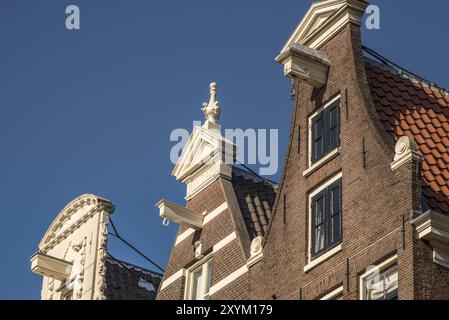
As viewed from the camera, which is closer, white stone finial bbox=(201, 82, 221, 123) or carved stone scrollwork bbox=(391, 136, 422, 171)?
carved stone scrollwork bbox=(391, 136, 422, 171)

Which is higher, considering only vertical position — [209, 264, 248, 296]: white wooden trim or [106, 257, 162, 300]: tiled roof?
[106, 257, 162, 300]: tiled roof

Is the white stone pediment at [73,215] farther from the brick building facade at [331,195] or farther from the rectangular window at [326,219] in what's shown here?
the rectangular window at [326,219]

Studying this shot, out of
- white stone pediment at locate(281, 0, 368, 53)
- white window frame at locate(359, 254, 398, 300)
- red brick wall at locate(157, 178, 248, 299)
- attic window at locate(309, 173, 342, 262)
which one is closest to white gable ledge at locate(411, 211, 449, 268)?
white window frame at locate(359, 254, 398, 300)

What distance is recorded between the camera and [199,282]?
27.9m

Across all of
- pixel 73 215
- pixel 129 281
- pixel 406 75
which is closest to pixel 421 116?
pixel 406 75

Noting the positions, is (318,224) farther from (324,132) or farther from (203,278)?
(203,278)

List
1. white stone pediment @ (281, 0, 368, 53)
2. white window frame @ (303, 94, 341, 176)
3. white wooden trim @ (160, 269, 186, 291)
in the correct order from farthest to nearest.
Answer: white wooden trim @ (160, 269, 186, 291), white stone pediment @ (281, 0, 368, 53), white window frame @ (303, 94, 341, 176)

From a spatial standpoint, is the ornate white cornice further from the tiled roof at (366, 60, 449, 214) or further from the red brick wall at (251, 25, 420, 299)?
the tiled roof at (366, 60, 449, 214)

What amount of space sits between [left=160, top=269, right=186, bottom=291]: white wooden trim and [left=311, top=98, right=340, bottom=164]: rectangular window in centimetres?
394

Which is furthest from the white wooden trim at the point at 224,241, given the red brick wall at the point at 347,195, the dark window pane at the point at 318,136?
the dark window pane at the point at 318,136

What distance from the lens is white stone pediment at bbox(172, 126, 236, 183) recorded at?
28.8 meters

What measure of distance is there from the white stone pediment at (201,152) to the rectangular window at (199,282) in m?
2.16

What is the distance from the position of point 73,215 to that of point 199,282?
4.43m

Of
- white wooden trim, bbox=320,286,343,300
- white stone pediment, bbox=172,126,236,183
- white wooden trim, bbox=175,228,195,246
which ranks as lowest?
white wooden trim, bbox=320,286,343,300
